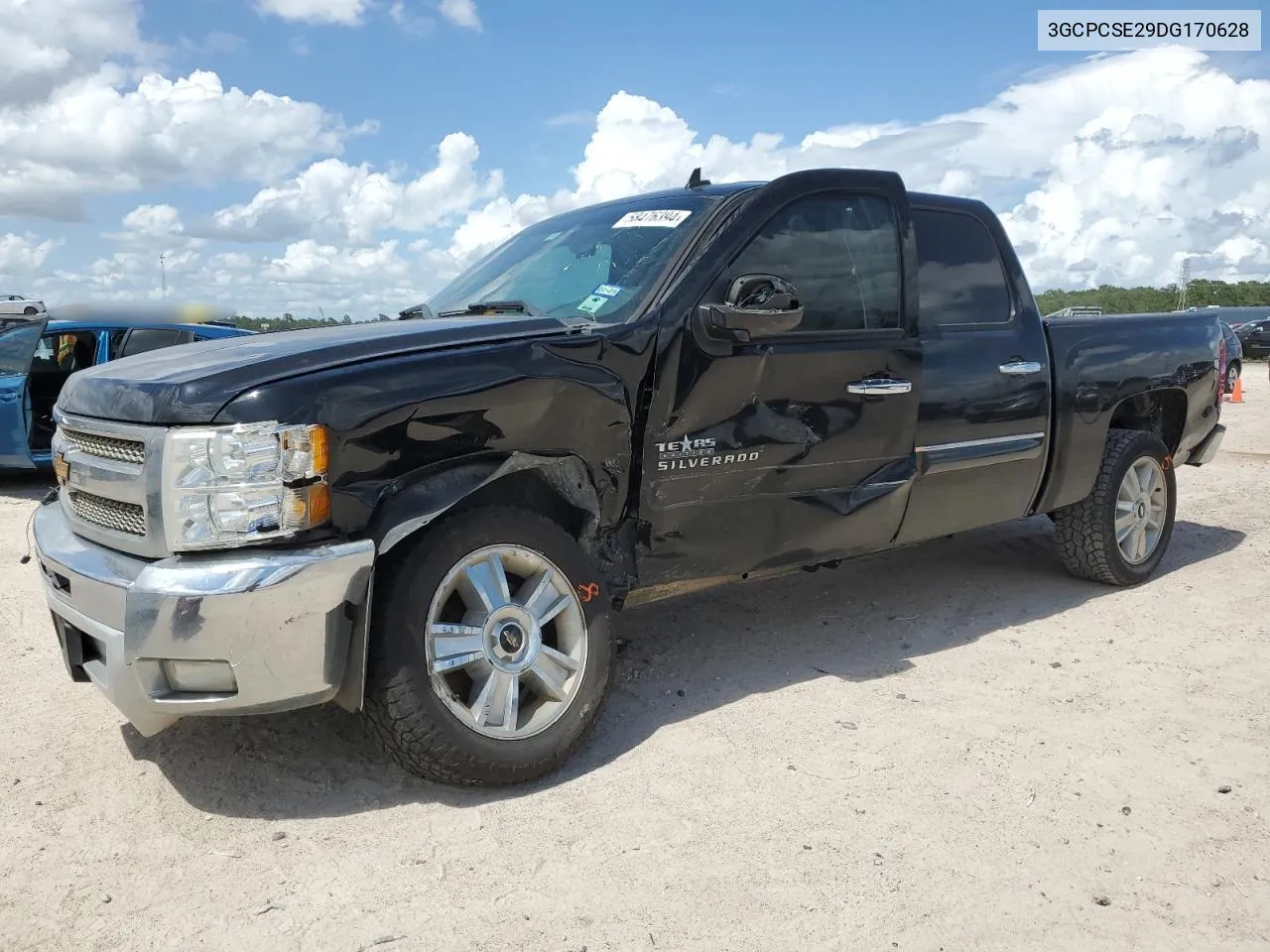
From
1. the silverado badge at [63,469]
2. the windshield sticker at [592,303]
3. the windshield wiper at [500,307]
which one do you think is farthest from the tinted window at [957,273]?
the silverado badge at [63,469]

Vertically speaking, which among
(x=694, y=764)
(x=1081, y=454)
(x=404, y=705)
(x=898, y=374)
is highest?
(x=898, y=374)

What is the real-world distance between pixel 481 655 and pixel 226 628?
80 centimetres


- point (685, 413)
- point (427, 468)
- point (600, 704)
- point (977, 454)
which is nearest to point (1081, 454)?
point (977, 454)

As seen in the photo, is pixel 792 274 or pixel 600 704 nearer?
pixel 600 704

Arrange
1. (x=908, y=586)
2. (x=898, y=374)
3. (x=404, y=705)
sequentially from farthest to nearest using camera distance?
(x=908, y=586) → (x=898, y=374) → (x=404, y=705)

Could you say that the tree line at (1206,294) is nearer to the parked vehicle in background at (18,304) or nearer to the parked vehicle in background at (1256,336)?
the parked vehicle in background at (1256,336)

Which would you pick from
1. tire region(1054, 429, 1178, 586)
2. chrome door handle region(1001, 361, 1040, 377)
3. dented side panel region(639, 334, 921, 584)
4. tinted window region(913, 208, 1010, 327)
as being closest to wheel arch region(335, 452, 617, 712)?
dented side panel region(639, 334, 921, 584)

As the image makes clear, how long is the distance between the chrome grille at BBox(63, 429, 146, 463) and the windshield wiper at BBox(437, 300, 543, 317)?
1456mm

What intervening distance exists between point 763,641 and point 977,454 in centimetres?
131

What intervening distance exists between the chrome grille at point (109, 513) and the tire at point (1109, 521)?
4.62 metres

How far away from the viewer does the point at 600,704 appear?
3543 millimetres

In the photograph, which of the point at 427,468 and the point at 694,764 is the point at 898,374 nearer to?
the point at 694,764

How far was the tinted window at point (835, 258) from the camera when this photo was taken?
4027 millimetres

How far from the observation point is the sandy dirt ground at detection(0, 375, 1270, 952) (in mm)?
2633
